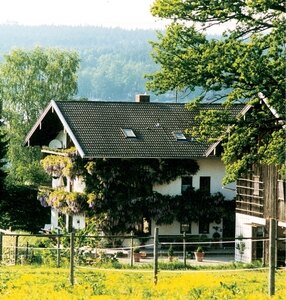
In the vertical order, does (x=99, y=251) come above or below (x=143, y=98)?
below

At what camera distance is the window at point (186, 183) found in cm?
4650

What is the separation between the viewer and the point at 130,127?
153 feet

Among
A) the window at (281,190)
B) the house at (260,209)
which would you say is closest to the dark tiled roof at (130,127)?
the house at (260,209)

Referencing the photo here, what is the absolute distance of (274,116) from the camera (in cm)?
3431

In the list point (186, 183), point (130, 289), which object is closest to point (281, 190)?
point (186, 183)

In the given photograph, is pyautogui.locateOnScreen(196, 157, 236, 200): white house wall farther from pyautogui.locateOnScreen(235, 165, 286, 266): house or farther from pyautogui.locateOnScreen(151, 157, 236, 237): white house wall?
pyautogui.locateOnScreen(235, 165, 286, 266): house

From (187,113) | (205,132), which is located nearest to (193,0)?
(205,132)

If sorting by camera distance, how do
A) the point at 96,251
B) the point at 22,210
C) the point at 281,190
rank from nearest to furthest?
the point at 96,251 < the point at 281,190 < the point at 22,210

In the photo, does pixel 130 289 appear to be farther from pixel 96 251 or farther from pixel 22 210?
pixel 22 210

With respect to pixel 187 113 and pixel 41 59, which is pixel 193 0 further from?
pixel 41 59

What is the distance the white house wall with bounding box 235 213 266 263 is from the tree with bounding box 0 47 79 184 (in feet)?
124

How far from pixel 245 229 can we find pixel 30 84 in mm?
40566

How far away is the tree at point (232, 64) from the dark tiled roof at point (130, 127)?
11603 mm

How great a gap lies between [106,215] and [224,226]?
5.32 metres
